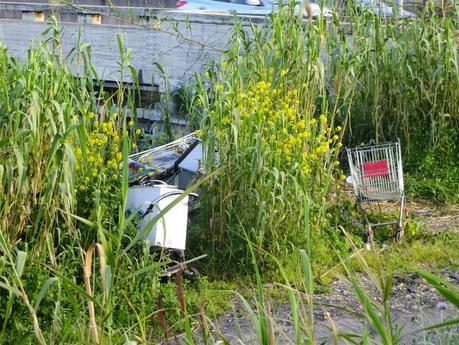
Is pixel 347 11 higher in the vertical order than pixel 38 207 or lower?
higher

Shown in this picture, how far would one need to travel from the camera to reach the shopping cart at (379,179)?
25.8ft

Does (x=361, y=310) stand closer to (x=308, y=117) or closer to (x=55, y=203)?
(x=308, y=117)

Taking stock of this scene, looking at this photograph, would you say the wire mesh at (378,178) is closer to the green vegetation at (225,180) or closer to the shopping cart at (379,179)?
the shopping cart at (379,179)

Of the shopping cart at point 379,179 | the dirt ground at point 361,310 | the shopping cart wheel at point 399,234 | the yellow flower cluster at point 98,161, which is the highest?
the yellow flower cluster at point 98,161

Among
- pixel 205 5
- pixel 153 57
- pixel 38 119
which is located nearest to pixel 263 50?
pixel 38 119

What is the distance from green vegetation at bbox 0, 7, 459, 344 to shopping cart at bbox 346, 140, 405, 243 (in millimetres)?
200

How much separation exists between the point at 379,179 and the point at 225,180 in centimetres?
190

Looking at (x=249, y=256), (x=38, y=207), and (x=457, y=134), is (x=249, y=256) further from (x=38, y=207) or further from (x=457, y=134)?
(x=457, y=134)

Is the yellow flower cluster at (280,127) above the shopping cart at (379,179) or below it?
above

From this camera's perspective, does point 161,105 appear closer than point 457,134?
No

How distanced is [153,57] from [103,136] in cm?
544

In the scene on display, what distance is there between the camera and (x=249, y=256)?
673 centimetres

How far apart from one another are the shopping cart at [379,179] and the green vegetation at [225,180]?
20 cm

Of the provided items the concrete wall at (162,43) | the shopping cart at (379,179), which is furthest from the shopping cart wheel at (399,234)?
the concrete wall at (162,43)
